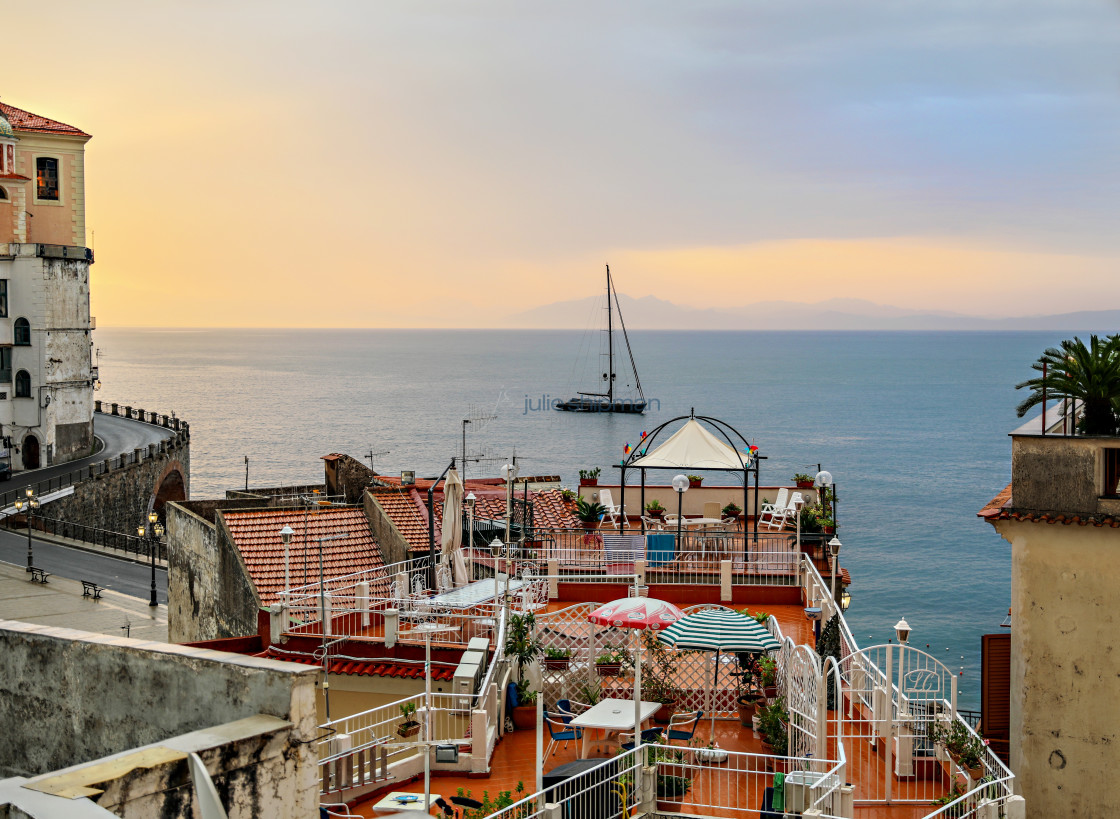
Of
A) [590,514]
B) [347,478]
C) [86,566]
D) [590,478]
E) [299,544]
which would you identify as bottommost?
[86,566]

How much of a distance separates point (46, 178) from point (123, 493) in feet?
67.9

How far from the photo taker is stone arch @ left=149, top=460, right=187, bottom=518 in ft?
206

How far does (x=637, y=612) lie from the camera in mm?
13781

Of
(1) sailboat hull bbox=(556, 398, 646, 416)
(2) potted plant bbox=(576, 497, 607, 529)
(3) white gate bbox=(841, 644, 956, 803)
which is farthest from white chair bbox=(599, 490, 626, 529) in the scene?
(1) sailboat hull bbox=(556, 398, 646, 416)

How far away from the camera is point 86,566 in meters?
43.0

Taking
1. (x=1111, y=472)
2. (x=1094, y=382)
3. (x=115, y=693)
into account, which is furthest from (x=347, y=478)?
(x=115, y=693)

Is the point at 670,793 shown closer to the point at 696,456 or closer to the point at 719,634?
the point at 719,634

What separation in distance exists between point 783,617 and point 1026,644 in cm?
481

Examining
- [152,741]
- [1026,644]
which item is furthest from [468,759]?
[1026,644]

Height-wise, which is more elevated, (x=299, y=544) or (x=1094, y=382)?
(x=1094, y=382)

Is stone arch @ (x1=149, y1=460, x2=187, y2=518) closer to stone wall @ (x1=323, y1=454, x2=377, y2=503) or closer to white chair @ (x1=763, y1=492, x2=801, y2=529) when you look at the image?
stone wall @ (x1=323, y1=454, x2=377, y2=503)

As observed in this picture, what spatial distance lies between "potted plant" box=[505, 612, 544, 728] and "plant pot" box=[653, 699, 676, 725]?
1699mm

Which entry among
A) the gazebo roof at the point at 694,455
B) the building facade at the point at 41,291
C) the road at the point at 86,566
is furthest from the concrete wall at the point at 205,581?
the building facade at the point at 41,291

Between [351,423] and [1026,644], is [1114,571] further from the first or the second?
[351,423]
